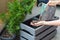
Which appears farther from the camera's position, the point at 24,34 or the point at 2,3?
the point at 2,3

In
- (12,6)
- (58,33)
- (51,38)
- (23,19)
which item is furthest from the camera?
(58,33)

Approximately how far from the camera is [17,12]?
1834mm

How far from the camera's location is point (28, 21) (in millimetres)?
1986

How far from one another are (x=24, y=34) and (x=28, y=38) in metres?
0.07

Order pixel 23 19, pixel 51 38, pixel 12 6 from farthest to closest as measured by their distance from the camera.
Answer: pixel 51 38 → pixel 23 19 → pixel 12 6

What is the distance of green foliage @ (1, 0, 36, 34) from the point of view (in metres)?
1.82

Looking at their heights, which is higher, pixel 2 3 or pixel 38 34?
pixel 2 3

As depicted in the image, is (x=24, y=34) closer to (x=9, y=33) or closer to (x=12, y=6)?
(x=9, y=33)

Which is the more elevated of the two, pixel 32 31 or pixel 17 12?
pixel 17 12

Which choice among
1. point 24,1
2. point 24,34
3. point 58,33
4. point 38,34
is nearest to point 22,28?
point 24,34

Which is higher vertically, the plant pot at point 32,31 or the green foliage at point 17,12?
the green foliage at point 17,12

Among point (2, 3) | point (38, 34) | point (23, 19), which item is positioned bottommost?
point (38, 34)

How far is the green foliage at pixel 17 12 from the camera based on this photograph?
1.82m

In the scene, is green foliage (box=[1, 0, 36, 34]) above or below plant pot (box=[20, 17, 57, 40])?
above
